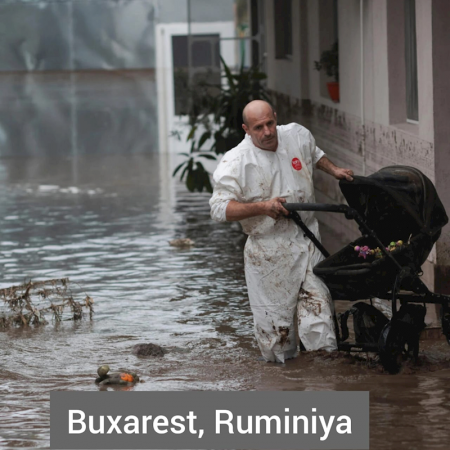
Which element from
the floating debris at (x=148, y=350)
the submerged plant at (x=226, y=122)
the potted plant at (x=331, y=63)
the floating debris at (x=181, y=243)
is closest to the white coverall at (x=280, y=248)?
the floating debris at (x=148, y=350)

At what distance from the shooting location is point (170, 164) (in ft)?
70.8

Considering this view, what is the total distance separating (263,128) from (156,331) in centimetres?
211

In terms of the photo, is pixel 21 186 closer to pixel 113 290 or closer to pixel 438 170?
pixel 113 290

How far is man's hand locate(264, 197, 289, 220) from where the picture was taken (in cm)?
591

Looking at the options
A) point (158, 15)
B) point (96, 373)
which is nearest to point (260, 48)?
point (158, 15)

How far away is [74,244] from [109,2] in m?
13.2

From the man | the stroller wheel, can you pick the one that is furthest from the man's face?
the stroller wheel

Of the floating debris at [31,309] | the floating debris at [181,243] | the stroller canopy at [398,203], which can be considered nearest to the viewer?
the stroller canopy at [398,203]

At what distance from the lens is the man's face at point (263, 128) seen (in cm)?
623

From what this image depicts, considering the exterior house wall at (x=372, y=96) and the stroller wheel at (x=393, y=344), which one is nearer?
the stroller wheel at (x=393, y=344)

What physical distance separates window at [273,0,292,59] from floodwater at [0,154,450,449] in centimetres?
302

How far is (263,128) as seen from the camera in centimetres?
625

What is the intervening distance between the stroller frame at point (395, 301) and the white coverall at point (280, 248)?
0.52 feet
